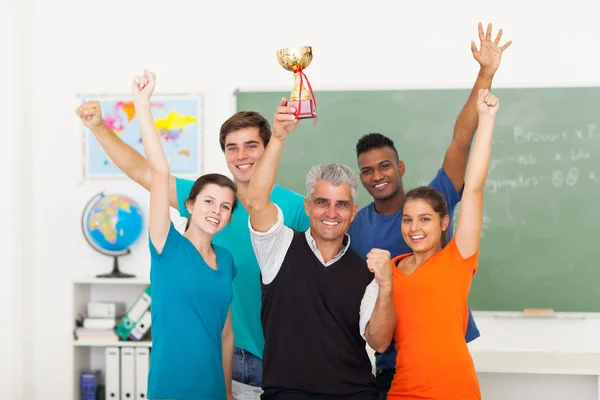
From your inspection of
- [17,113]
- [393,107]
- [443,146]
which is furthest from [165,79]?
[443,146]

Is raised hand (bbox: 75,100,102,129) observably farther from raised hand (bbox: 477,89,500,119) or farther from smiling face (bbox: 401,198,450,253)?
raised hand (bbox: 477,89,500,119)

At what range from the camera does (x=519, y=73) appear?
3781 millimetres

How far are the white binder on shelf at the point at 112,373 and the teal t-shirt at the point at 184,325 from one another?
6.32ft

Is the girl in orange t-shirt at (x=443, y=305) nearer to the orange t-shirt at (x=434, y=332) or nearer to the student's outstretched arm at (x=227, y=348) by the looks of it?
the orange t-shirt at (x=434, y=332)

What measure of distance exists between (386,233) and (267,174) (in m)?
0.58

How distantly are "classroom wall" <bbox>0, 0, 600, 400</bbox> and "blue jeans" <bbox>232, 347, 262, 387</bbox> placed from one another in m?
1.91

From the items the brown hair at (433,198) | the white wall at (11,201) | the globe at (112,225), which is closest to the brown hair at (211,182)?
the brown hair at (433,198)

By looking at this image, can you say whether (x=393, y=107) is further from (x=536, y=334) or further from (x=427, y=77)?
(x=536, y=334)

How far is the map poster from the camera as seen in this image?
13.1 ft

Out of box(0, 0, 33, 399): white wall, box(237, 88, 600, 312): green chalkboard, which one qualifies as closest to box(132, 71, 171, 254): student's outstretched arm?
box(237, 88, 600, 312): green chalkboard

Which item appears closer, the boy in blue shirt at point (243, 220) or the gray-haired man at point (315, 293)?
the gray-haired man at point (315, 293)

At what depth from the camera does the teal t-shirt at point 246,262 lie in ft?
7.27

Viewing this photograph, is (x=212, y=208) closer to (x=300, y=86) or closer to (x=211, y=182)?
(x=211, y=182)

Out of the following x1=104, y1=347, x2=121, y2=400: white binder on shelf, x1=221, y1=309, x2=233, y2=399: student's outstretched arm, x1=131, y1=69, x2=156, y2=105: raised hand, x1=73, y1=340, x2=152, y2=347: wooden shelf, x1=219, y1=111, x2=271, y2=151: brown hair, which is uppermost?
x1=131, y1=69, x2=156, y2=105: raised hand
